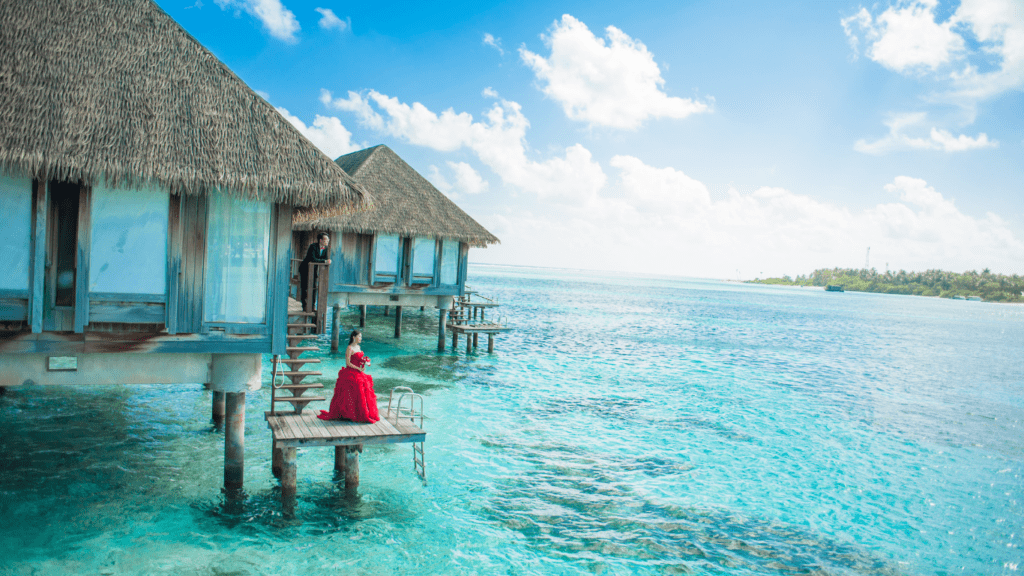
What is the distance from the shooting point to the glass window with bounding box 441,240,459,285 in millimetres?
19672

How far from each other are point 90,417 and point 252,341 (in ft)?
20.8

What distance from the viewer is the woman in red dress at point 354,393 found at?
26.1ft

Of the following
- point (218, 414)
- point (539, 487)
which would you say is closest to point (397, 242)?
point (218, 414)

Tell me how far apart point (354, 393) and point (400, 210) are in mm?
11865

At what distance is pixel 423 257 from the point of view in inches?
760

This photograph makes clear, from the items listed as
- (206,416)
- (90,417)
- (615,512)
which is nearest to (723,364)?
(615,512)

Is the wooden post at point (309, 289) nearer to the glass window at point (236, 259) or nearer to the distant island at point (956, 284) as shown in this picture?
the glass window at point (236, 259)

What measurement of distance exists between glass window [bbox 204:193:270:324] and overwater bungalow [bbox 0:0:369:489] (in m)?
0.02

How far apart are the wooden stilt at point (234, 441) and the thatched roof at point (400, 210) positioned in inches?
411

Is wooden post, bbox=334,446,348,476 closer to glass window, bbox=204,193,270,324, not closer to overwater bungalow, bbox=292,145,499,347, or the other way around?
glass window, bbox=204,193,270,324

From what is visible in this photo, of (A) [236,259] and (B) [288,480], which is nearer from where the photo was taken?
(A) [236,259]

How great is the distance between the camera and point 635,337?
34438 millimetres

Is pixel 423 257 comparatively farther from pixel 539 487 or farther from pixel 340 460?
pixel 539 487

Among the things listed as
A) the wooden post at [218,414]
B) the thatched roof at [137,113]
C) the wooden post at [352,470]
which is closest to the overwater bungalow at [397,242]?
the wooden post at [218,414]
